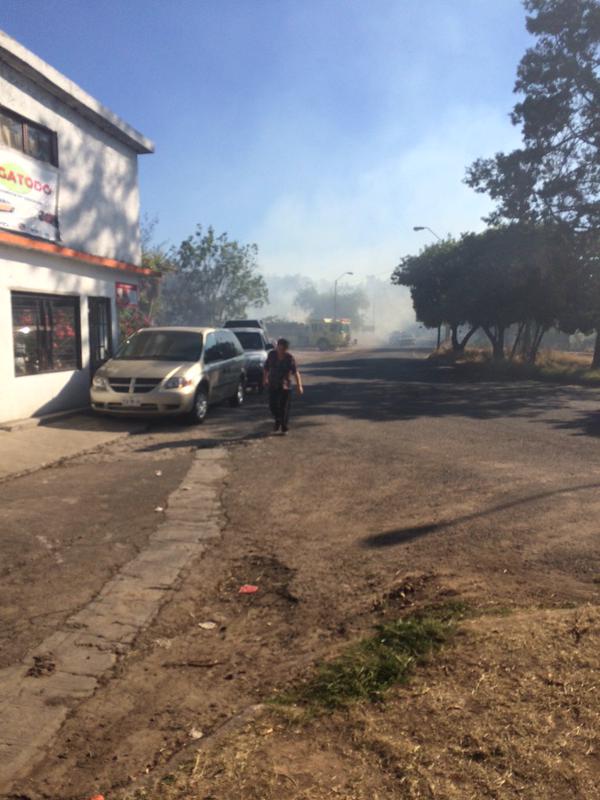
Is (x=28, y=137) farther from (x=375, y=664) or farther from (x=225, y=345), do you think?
(x=375, y=664)

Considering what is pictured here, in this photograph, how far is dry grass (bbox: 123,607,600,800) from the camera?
8.26 ft

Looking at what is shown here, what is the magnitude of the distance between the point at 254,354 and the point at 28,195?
26.3 ft

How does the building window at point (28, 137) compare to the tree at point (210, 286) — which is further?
the tree at point (210, 286)

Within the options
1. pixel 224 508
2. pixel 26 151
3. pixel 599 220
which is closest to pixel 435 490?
pixel 224 508

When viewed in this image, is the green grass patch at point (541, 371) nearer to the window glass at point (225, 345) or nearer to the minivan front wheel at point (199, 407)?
the window glass at point (225, 345)

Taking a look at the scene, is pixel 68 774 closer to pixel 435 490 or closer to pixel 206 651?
pixel 206 651

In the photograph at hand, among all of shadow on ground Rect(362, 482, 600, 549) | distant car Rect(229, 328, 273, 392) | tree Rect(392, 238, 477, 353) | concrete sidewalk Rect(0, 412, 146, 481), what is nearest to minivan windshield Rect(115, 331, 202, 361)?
concrete sidewalk Rect(0, 412, 146, 481)

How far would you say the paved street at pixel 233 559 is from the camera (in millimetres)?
3334

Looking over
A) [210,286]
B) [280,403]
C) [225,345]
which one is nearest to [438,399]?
[225,345]

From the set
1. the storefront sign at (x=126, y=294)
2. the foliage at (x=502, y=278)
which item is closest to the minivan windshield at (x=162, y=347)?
the storefront sign at (x=126, y=294)

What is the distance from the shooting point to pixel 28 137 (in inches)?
507

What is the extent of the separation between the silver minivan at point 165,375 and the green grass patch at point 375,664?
339 inches

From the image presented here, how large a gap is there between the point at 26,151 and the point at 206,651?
11631mm

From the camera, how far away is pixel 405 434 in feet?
38.8
